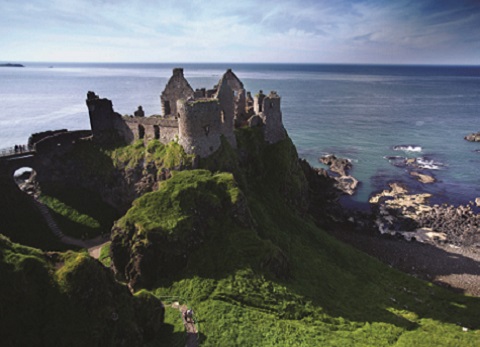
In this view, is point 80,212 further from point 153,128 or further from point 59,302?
point 59,302

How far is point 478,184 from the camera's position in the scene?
2554 inches

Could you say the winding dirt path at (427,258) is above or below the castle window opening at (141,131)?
below

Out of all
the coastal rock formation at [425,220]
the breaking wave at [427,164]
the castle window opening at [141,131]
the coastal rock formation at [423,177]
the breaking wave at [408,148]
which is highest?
the castle window opening at [141,131]

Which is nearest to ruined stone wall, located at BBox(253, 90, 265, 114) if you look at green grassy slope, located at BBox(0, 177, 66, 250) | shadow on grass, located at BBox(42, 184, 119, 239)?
shadow on grass, located at BBox(42, 184, 119, 239)

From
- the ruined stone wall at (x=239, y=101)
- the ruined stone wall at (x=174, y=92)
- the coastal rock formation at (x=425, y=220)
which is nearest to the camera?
the ruined stone wall at (x=174, y=92)

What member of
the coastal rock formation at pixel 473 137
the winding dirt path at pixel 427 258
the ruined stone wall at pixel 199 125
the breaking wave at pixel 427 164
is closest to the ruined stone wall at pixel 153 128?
the ruined stone wall at pixel 199 125

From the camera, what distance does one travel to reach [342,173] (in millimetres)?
68625

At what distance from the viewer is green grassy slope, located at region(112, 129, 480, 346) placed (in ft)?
68.7

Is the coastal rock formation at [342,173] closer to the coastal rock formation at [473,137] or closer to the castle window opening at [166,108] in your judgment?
the castle window opening at [166,108]

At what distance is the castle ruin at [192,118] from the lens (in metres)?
33.2

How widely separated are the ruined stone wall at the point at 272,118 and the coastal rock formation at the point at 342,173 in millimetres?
22963

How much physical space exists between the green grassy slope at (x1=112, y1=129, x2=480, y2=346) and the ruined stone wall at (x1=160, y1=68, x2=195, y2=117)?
38.0 ft

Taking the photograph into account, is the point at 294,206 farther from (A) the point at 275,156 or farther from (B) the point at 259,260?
(B) the point at 259,260

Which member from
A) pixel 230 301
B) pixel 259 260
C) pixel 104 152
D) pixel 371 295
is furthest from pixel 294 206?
pixel 104 152
